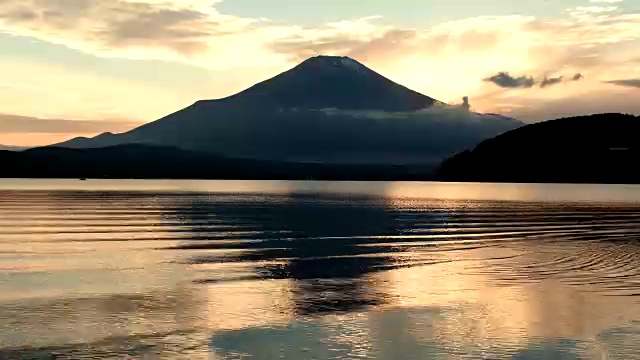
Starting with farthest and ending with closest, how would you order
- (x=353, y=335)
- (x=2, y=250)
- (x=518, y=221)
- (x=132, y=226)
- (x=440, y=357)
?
(x=518, y=221) < (x=132, y=226) < (x=2, y=250) < (x=353, y=335) < (x=440, y=357)

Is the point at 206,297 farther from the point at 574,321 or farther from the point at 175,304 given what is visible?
the point at 574,321

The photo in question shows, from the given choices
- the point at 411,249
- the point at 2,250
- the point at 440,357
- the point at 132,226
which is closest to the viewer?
the point at 440,357

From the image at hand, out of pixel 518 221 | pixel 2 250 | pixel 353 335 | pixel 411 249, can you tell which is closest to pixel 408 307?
pixel 353 335

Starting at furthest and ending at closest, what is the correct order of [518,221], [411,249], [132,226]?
[518,221] < [132,226] < [411,249]

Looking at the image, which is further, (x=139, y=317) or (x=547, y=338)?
(x=139, y=317)

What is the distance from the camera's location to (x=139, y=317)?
60.3 feet

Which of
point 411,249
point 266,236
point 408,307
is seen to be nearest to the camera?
point 408,307

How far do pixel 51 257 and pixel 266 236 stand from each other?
13.9 metres

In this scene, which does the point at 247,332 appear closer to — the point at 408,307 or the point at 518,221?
the point at 408,307

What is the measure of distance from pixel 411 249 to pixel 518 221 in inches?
1054

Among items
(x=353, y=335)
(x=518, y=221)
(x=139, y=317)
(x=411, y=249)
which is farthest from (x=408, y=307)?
A: (x=518, y=221)

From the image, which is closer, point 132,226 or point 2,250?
point 2,250

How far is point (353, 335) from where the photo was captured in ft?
54.7

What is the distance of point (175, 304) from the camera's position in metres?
20.4
